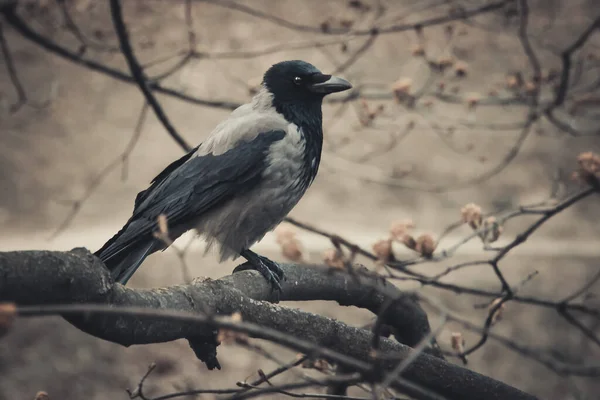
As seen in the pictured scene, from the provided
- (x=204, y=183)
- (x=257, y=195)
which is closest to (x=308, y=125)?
(x=257, y=195)

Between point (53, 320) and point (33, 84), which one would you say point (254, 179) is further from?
point (33, 84)

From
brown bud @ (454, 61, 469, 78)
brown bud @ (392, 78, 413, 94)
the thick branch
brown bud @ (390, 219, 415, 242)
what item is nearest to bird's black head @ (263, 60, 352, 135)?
brown bud @ (392, 78, 413, 94)

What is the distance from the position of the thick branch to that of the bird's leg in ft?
0.12

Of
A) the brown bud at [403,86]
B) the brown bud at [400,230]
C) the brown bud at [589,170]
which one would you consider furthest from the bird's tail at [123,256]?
the brown bud at [589,170]

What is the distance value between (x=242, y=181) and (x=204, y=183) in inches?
6.4

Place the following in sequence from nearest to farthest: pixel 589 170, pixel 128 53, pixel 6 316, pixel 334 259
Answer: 1. pixel 6 316
2. pixel 334 259
3. pixel 589 170
4. pixel 128 53

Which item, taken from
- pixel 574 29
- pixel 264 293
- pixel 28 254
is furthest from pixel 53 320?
pixel 574 29

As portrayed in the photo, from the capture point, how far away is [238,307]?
235 centimetres

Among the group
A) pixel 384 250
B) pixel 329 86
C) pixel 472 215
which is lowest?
pixel 384 250

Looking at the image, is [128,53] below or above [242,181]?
above

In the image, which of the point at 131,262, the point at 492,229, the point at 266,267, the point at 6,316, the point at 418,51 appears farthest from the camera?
the point at 418,51

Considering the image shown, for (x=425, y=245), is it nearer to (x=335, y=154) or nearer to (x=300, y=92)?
(x=300, y=92)

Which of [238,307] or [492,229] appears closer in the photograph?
[238,307]

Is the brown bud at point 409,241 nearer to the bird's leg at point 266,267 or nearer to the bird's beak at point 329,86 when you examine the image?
the bird's leg at point 266,267
